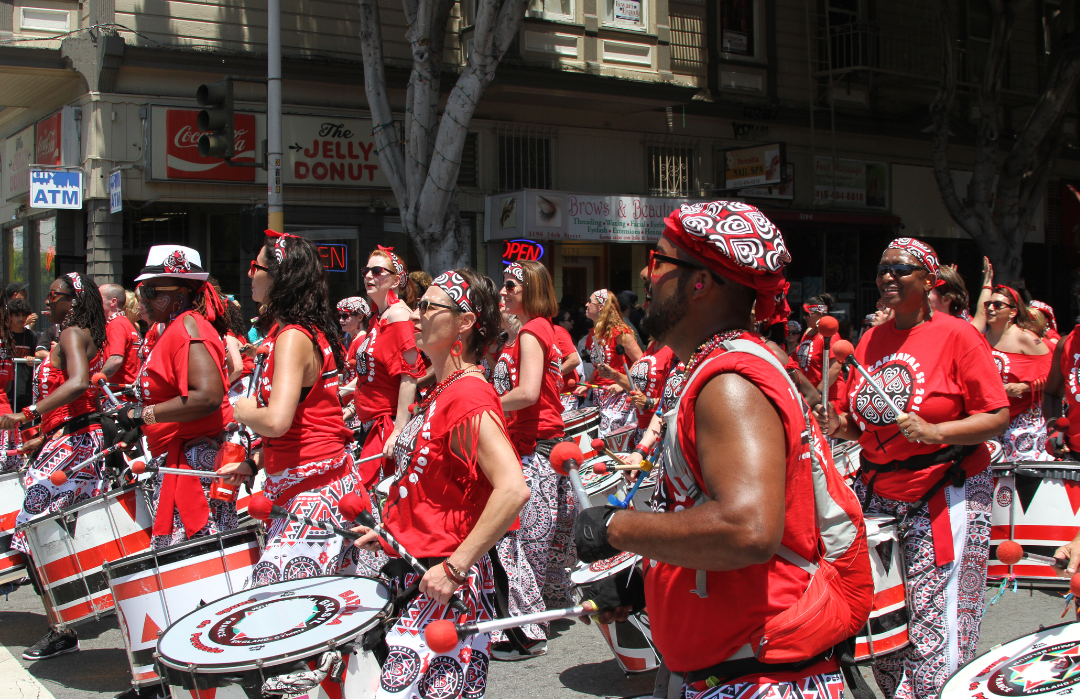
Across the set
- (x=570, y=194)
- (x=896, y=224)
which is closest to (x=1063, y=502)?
(x=570, y=194)

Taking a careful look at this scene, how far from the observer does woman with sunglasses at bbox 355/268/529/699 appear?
2887mm

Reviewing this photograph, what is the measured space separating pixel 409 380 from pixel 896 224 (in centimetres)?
1798

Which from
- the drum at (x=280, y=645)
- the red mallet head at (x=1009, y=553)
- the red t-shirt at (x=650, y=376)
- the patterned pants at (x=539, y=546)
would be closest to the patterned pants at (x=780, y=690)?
the red mallet head at (x=1009, y=553)

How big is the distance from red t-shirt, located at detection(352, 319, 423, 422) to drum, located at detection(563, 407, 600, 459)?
1570mm

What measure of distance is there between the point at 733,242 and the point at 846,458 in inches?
192

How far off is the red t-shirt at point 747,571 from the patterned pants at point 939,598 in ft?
6.89

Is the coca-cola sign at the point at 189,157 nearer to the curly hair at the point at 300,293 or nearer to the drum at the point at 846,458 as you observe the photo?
the drum at the point at 846,458

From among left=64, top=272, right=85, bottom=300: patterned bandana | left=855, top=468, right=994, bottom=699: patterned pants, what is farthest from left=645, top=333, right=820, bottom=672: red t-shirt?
left=64, top=272, right=85, bottom=300: patterned bandana

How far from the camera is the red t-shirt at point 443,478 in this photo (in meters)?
3.06

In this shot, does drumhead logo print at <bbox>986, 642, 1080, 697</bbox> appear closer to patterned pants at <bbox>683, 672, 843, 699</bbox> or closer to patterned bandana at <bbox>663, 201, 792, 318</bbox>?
patterned pants at <bbox>683, 672, 843, 699</bbox>

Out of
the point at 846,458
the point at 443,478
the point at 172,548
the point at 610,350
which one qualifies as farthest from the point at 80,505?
the point at 610,350

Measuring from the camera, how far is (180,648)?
2.91 metres

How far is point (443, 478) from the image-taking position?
122 inches

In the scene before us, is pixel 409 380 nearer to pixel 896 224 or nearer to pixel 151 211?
pixel 151 211
